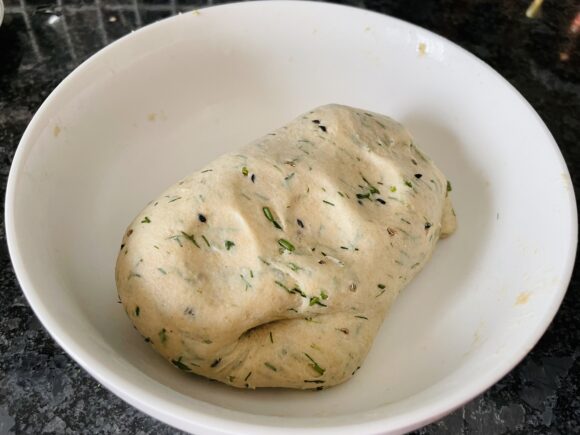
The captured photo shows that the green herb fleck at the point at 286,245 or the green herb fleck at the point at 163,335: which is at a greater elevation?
the green herb fleck at the point at 286,245

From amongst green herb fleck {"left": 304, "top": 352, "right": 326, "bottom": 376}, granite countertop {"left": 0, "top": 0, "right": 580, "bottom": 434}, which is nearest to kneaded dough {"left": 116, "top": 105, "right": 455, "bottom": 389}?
green herb fleck {"left": 304, "top": 352, "right": 326, "bottom": 376}

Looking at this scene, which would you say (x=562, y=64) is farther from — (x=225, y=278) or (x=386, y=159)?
(x=225, y=278)

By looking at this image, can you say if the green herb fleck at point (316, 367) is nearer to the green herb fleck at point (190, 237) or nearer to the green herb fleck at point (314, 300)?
the green herb fleck at point (314, 300)

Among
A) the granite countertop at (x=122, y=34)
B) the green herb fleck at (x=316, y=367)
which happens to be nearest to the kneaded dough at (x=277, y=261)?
the green herb fleck at (x=316, y=367)

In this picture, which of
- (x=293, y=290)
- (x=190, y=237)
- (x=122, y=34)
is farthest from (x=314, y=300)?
(x=122, y=34)

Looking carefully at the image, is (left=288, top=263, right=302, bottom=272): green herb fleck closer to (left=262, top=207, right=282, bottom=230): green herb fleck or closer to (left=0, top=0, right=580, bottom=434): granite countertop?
(left=262, top=207, right=282, bottom=230): green herb fleck

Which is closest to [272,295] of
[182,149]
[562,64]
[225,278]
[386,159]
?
[225,278]

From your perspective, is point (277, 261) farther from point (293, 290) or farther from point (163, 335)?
point (163, 335)
